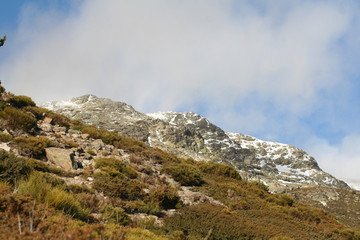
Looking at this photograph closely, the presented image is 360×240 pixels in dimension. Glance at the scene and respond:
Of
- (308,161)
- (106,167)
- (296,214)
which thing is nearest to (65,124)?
(106,167)

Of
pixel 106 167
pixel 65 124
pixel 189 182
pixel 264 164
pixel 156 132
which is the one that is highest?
pixel 264 164

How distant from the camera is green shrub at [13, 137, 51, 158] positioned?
1012 centimetres

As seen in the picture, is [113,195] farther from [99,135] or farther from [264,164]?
[264,164]

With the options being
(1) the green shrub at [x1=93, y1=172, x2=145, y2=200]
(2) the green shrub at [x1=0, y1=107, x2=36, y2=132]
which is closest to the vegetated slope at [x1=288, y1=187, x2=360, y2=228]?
(1) the green shrub at [x1=93, y1=172, x2=145, y2=200]

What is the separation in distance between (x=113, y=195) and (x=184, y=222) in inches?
122

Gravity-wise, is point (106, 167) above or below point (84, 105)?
below

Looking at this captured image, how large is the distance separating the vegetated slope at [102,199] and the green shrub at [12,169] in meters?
0.02

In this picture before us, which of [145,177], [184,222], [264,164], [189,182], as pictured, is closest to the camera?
[184,222]

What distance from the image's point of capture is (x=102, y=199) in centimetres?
820

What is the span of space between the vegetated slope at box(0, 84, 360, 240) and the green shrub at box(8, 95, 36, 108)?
0.07 metres

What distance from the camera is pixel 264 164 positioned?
178125 mm

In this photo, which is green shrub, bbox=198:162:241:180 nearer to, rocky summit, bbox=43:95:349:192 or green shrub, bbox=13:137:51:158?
green shrub, bbox=13:137:51:158

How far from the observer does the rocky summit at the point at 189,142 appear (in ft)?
340

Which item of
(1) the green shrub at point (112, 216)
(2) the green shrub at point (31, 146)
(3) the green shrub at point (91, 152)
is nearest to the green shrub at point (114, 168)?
(3) the green shrub at point (91, 152)
